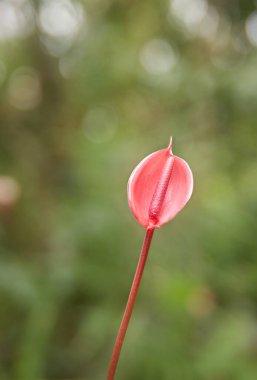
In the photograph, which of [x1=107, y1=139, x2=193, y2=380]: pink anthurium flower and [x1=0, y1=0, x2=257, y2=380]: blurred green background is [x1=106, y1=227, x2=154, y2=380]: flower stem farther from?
[x1=0, y1=0, x2=257, y2=380]: blurred green background

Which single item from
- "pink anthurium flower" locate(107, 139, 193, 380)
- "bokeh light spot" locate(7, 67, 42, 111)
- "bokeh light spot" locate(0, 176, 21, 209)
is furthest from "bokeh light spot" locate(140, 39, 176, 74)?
"pink anthurium flower" locate(107, 139, 193, 380)

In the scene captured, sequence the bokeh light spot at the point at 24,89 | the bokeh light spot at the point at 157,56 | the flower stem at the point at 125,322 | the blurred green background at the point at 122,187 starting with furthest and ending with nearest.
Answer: the bokeh light spot at the point at 24,89, the bokeh light spot at the point at 157,56, the blurred green background at the point at 122,187, the flower stem at the point at 125,322

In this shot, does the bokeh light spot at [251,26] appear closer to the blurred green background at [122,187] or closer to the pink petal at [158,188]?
the blurred green background at [122,187]

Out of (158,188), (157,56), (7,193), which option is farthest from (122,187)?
(158,188)

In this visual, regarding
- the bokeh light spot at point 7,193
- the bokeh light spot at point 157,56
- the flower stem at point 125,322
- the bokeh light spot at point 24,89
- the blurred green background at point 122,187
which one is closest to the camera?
the flower stem at point 125,322

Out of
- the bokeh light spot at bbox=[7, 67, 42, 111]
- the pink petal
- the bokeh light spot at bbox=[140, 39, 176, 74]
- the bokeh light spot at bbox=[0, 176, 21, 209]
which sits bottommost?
the pink petal

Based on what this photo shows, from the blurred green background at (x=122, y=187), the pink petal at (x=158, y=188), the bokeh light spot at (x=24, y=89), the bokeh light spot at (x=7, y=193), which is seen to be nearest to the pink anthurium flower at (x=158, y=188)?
the pink petal at (x=158, y=188)
